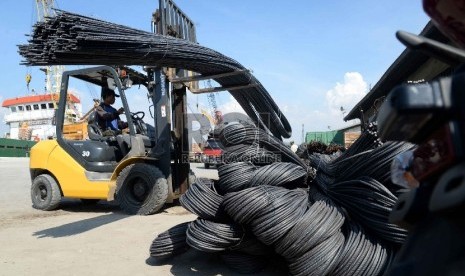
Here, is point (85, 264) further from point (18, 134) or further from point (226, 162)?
point (18, 134)

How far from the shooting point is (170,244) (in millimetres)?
3721

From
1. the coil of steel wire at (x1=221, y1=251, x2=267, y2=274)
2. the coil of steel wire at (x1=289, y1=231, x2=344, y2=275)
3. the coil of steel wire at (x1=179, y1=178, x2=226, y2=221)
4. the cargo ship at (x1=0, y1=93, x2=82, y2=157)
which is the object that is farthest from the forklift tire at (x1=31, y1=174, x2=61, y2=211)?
the cargo ship at (x1=0, y1=93, x2=82, y2=157)

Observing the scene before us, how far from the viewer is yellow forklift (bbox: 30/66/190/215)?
21.3ft

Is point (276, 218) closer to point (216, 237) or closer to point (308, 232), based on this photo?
point (308, 232)

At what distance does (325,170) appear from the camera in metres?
3.93

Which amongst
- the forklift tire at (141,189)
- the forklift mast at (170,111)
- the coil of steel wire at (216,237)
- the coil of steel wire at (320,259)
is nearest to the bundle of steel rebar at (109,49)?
the forklift mast at (170,111)

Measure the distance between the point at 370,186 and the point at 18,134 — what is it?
5482 centimetres

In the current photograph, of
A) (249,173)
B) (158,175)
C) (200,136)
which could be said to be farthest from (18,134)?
(249,173)

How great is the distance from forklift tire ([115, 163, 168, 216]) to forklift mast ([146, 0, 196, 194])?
0.33 m

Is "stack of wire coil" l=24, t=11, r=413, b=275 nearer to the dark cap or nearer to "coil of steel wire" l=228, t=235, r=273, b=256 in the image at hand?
"coil of steel wire" l=228, t=235, r=273, b=256

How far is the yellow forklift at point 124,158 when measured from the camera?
6496 millimetres

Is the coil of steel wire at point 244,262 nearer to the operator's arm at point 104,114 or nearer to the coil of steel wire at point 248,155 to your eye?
the coil of steel wire at point 248,155

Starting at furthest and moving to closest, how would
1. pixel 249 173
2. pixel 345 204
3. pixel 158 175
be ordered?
1. pixel 158 175
2. pixel 249 173
3. pixel 345 204

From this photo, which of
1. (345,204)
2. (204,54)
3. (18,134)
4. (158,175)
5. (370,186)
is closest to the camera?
(370,186)
